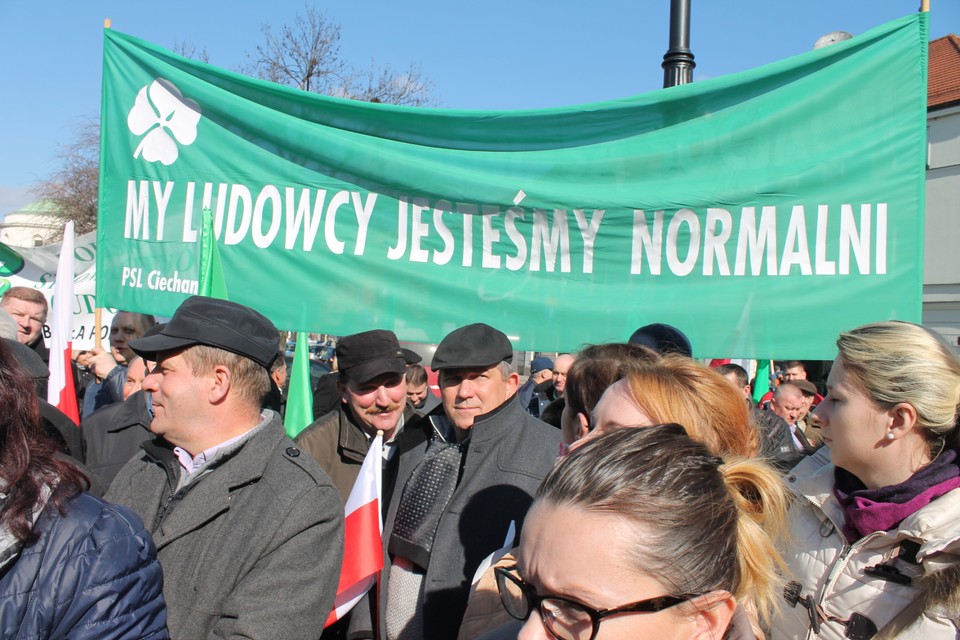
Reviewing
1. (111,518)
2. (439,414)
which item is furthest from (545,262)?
(111,518)

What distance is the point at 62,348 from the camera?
4.76m

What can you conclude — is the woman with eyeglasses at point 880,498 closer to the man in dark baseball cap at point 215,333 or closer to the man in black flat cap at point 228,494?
the man in black flat cap at point 228,494

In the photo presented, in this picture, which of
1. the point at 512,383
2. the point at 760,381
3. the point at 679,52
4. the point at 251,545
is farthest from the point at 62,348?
the point at 760,381

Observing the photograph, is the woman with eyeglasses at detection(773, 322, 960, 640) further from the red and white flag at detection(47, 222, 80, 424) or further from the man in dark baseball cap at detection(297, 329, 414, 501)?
the red and white flag at detection(47, 222, 80, 424)

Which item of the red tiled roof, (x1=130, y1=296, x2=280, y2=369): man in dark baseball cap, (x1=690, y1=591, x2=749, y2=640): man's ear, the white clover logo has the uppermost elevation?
the red tiled roof

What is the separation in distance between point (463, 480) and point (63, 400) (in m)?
3.09

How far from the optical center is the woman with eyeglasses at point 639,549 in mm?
1167

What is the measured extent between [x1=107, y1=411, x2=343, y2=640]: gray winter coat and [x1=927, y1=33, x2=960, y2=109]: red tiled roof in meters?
24.4

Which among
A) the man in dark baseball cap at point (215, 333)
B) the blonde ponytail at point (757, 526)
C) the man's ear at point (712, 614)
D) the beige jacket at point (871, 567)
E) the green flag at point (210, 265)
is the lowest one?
the beige jacket at point (871, 567)

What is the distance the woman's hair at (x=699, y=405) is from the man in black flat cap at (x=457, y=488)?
2.46 ft

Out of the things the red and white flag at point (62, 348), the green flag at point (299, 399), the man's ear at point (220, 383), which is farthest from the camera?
the green flag at point (299, 399)

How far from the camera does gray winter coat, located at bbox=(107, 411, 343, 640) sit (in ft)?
6.79

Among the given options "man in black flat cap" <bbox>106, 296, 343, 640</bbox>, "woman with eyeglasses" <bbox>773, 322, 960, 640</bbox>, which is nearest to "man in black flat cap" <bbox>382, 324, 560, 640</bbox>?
"man in black flat cap" <bbox>106, 296, 343, 640</bbox>

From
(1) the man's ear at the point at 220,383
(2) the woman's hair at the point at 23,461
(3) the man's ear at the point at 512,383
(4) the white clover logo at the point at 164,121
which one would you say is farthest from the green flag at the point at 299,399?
(2) the woman's hair at the point at 23,461
